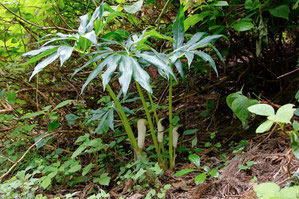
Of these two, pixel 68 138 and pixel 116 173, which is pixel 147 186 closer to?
pixel 116 173

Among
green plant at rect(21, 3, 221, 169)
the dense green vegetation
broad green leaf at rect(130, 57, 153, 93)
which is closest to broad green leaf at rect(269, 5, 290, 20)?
the dense green vegetation

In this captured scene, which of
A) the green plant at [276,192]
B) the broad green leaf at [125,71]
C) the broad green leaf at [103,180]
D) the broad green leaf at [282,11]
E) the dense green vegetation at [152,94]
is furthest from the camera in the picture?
the broad green leaf at [103,180]

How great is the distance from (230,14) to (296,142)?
36.8 inches

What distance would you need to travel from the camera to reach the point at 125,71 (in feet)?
2.81

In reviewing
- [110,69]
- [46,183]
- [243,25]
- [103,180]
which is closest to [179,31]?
[243,25]

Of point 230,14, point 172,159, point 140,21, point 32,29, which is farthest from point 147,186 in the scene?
point 32,29

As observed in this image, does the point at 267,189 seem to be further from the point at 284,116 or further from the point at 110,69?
the point at 110,69

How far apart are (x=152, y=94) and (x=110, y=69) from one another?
67cm

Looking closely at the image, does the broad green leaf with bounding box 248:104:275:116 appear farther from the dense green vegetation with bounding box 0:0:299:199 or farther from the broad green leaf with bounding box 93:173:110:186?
the broad green leaf with bounding box 93:173:110:186

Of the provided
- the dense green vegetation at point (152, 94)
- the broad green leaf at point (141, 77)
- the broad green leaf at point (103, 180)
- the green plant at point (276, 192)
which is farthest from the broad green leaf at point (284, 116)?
the broad green leaf at point (103, 180)

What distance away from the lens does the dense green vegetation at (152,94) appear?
0.99m

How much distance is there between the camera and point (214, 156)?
1.38m

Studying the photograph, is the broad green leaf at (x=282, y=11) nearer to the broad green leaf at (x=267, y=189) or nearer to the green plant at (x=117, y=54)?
the green plant at (x=117, y=54)

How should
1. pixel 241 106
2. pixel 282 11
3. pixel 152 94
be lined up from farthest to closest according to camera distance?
pixel 152 94, pixel 282 11, pixel 241 106
